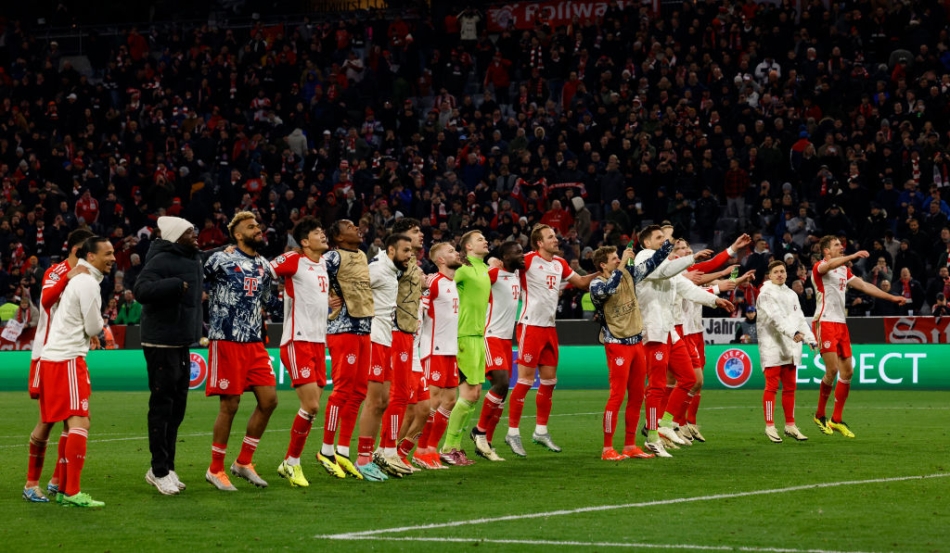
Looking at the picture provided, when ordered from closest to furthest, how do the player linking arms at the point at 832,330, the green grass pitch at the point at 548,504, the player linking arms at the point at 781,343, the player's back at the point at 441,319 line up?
the green grass pitch at the point at 548,504 < the player's back at the point at 441,319 < the player linking arms at the point at 781,343 < the player linking arms at the point at 832,330

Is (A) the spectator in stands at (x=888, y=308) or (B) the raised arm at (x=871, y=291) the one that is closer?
(B) the raised arm at (x=871, y=291)

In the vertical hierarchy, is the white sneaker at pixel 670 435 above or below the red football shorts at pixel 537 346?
below

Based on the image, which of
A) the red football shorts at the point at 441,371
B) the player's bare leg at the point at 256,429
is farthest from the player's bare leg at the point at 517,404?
the player's bare leg at the point at 256,429

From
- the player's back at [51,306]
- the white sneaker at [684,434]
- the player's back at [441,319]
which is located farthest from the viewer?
the white sneaker at [684,434]

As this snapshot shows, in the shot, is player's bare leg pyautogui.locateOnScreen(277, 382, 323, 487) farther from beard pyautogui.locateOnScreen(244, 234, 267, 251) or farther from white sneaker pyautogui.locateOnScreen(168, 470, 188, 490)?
beard pyautogui.locateOnScreen(244, 234, 267, 251)

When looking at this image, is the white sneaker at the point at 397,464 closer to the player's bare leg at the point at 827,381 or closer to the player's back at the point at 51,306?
the player's back at the point at 51,306

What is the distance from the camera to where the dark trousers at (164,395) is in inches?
458

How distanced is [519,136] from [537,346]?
18218mm

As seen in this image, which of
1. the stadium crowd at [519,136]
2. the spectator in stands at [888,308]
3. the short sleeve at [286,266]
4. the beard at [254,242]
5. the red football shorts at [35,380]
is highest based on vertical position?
the stadium crowd at [519,136]

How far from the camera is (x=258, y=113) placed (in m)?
37.6

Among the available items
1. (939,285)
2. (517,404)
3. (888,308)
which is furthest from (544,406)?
(939,285)

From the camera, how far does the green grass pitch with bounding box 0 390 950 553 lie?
9.23 metres

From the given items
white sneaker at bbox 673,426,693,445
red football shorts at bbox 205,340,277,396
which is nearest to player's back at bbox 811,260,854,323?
white sneaker at bbox 673,426,693,445

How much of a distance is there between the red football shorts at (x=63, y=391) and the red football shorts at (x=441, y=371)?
4.05 metres
